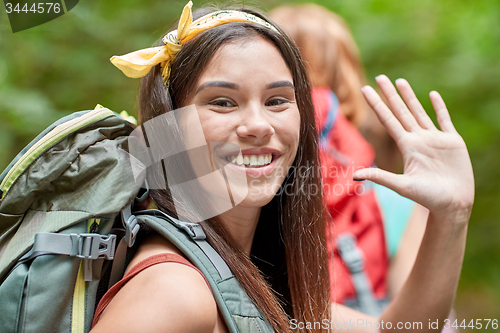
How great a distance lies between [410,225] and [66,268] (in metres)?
2.00

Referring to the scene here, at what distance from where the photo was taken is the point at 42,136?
3.92ft

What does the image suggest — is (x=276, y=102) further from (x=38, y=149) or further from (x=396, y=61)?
(x=396, y=61)

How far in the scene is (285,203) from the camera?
1686 mm

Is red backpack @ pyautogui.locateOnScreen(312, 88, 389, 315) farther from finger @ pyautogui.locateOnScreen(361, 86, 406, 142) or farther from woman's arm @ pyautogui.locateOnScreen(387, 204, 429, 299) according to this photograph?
finger @ pyautogui.locateOnScreen(361, 86, 406, 142)

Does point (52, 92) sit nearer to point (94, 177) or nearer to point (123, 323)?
point (94, 177)

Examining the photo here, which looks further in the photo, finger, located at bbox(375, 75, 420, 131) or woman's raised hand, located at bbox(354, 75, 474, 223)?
finger, located at bbox(375, 75, 420, 131)

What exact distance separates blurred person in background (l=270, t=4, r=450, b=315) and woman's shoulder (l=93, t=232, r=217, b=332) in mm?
1171

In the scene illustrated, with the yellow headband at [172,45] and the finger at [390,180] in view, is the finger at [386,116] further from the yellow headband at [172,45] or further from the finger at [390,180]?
the yellow headband at [172,45]

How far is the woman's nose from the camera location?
130cm

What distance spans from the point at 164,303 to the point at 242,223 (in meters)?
0.66

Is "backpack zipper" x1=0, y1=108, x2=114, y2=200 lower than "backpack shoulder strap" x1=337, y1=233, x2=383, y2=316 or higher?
higher

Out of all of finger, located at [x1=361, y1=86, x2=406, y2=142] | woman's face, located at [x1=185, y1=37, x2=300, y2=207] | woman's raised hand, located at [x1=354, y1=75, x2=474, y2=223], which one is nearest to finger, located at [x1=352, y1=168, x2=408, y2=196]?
woman's raised hand, located at [x1=354, y1=75, x2=474, y2=223]

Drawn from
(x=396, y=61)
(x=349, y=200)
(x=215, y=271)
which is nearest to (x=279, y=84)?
(x=215, y=271)

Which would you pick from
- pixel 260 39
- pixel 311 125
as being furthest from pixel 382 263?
pixel 260 39
